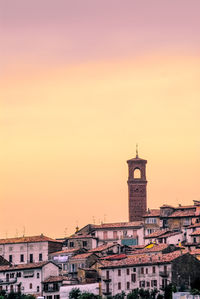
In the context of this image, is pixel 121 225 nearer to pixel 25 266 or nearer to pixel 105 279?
pixel 25 266

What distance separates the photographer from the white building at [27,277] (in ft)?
424

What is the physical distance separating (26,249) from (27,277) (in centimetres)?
1027

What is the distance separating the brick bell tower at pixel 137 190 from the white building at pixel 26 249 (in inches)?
682

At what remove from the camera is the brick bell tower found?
155750mm

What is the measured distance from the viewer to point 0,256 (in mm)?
138250

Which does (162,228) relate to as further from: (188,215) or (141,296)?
(141,296)

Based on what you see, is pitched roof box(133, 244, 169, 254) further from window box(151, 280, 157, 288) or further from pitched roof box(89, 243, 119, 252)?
window box(151, 280, 157, 288)

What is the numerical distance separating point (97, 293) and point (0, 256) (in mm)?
18537

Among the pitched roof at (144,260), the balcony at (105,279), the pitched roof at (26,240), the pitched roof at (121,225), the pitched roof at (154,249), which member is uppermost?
the pitched roof at (121,225)

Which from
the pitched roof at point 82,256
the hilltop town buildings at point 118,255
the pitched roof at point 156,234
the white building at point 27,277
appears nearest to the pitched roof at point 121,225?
the hilltop town buildings at point 118,255

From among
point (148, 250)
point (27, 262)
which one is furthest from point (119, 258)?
point (27, 262)

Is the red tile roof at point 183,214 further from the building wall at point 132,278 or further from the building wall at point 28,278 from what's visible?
the building wall at point 132,278

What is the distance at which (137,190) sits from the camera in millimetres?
158750

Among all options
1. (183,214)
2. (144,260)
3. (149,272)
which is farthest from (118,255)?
(183,214)
